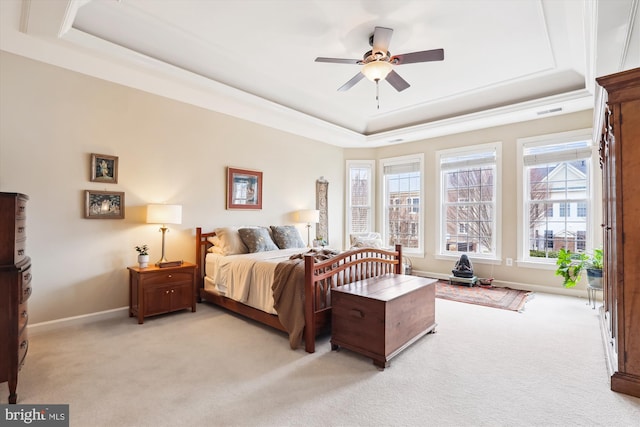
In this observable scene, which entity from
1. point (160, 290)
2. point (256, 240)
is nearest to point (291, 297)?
point (256, 240)

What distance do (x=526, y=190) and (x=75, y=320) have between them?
6530 millimetres

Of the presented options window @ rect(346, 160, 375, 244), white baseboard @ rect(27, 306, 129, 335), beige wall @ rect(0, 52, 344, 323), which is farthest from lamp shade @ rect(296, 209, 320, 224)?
white baseboard @ rect(27, 306, 129, 335)

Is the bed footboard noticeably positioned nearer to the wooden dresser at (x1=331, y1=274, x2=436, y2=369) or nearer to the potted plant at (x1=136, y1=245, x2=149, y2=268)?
the wooden dresser at (x1=331, y1=274, x2=436, y2=369)

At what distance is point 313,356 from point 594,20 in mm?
3454

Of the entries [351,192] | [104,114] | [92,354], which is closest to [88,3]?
[104,114]

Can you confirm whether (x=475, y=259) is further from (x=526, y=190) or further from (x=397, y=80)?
(x=397, y=80)

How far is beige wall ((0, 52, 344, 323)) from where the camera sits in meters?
3.21

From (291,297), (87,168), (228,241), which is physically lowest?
(291,297)

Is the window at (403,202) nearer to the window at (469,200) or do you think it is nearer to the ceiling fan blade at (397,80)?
the window at (469,200)

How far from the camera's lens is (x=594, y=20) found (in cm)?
242

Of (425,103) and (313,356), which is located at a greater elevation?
(425,103)

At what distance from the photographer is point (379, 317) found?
250 cm

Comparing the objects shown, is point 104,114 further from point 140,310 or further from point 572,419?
point 572,419

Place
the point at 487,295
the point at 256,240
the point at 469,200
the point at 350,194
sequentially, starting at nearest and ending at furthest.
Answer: the point at 256,240
the point at 487,295
the point at 469,200
the point at 350,194
